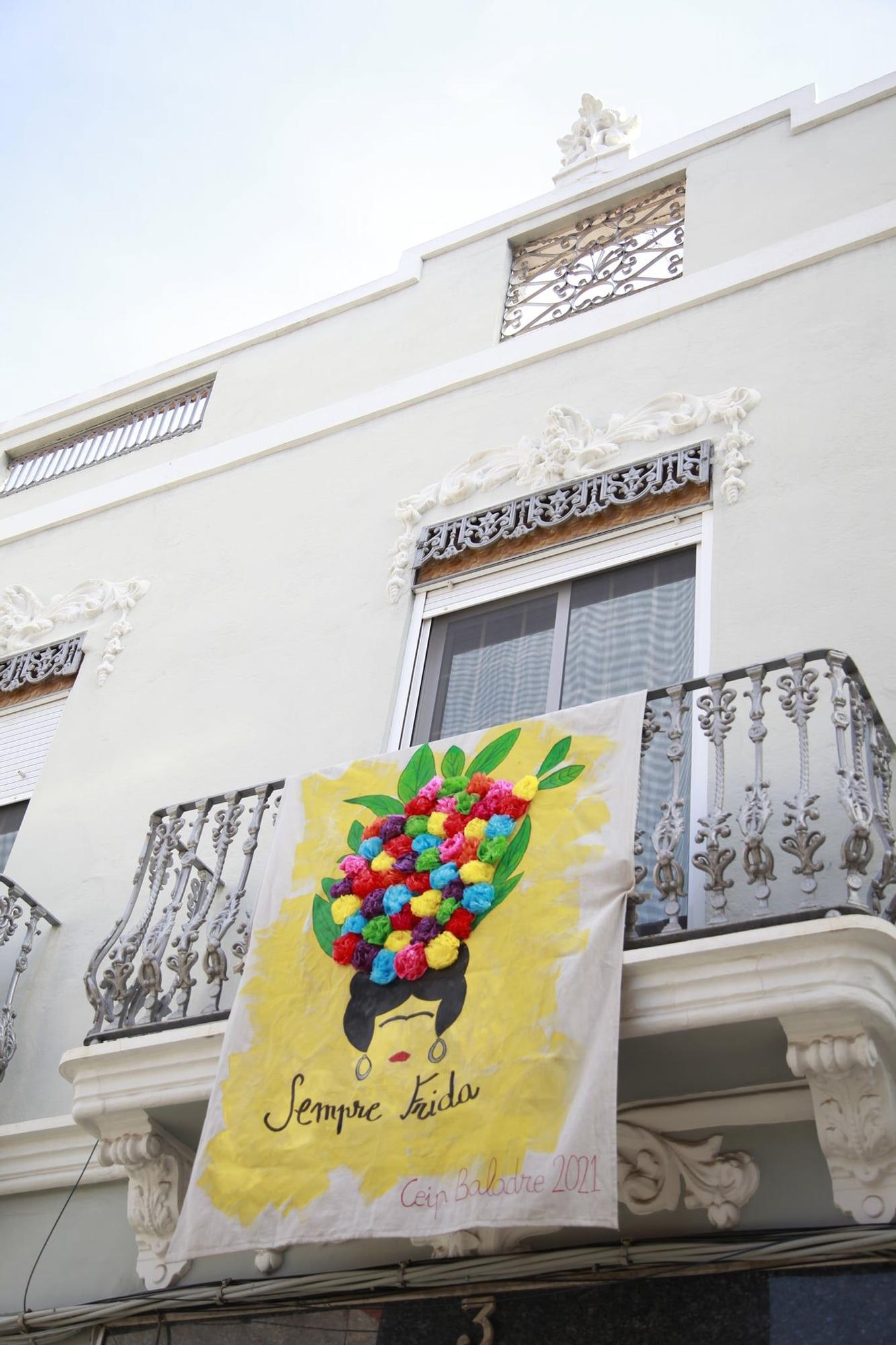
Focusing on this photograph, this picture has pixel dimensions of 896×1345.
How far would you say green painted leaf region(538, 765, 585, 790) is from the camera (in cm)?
515

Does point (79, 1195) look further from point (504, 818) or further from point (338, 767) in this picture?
point (504, 818)

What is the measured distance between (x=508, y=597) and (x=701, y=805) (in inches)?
68.6

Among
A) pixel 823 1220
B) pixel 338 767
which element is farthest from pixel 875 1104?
pixel 338 767

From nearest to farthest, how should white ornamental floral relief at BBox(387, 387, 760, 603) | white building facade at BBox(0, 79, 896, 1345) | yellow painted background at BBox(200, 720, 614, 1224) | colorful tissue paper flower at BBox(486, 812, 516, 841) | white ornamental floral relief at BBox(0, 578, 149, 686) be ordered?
yellow painted background at BBox(200, 720, 614, 1224) < white building facade at BBox(0, 79, 896, 1345) < colorful tissue paper flower at BBox(486, 812, 516, 841) < white ornamental floral relief at BBox(387, 387, 760, 603) < white ornamental floral relief at BBox(0, 578, 149, 686)

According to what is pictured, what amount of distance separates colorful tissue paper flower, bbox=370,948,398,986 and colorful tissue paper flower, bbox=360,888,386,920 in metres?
0.17

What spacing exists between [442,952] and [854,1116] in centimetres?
137

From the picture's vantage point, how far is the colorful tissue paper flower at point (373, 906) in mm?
5164

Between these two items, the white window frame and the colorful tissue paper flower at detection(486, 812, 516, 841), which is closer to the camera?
the colorful tissue paper flower at detection(486, 812, 516, 841)

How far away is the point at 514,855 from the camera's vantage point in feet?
16.6

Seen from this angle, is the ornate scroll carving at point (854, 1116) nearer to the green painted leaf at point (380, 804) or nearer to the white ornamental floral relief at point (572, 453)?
the green painted leaf at point (380, 804)

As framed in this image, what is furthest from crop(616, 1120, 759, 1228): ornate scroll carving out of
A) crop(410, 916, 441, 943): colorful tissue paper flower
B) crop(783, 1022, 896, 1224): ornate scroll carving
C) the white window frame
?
the white window frame

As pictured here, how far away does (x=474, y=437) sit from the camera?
755 centimetres

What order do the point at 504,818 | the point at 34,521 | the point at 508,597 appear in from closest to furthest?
the point at 504,818
the point at 508,597
the point at 34,521

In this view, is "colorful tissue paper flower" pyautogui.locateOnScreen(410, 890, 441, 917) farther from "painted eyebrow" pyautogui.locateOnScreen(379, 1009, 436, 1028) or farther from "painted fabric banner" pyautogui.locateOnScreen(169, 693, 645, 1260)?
"painted eyebrow" pyautogui.locateOnScreen(379, 1009, 436, 1028)
